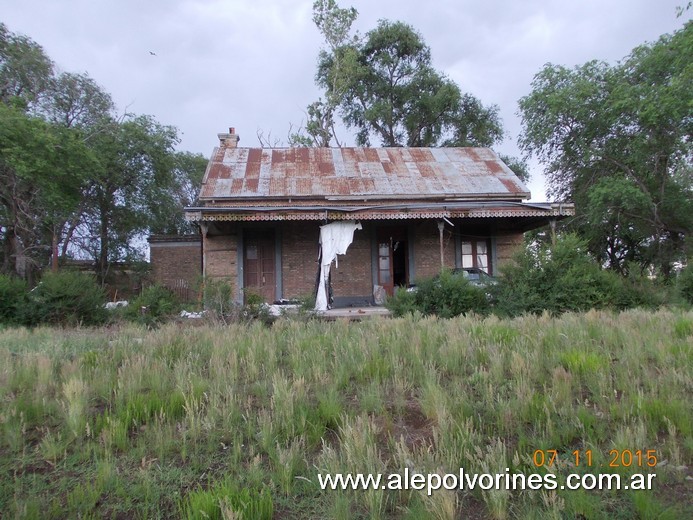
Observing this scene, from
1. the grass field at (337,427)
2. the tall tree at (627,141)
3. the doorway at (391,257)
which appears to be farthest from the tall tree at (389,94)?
the grass field at (337,427)

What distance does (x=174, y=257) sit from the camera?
66.4 feet

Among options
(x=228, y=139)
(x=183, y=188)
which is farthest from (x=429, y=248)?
(x=183, y=188)

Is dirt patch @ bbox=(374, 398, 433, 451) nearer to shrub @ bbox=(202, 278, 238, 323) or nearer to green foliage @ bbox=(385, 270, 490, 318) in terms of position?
shrub @ bbox=(202, 278, 238, 323)

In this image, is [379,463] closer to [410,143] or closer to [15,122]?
[15,122]

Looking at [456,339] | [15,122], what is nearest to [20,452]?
[456,339]

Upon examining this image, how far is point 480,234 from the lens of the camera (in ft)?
54.9

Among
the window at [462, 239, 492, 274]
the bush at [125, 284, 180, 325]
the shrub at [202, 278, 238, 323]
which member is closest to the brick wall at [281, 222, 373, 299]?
the window at [462, 239, 492, 274]

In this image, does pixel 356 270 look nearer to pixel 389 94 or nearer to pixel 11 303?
pixel 11 303

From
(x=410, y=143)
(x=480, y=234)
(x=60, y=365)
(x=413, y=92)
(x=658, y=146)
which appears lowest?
(x=60, y=365)

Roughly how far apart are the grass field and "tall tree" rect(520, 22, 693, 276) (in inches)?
682

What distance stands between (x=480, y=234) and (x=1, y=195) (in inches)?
718

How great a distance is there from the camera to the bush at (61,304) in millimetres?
11008

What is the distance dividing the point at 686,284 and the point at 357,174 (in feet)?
35.3

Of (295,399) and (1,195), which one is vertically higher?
(1,195)
